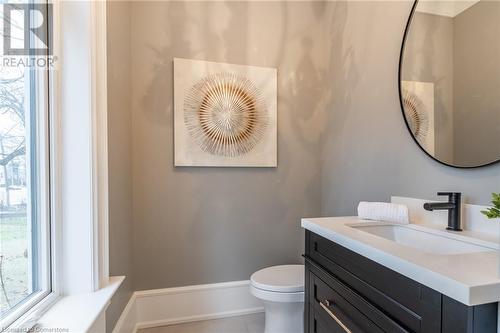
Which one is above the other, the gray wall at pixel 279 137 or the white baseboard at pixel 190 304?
the gray wall at pixel 279 137

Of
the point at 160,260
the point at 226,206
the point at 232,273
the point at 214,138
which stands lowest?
the point at 232,273

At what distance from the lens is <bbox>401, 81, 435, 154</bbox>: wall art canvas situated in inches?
48.2

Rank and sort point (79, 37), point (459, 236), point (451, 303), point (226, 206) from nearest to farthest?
1. point (451, 303)
2. point (459, 236)
3. point (79, 37)
4. point (226, 206)

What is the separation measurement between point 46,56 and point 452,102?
1741 mm

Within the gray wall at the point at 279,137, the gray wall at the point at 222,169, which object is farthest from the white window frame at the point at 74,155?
the gray wall at the point at 222,169

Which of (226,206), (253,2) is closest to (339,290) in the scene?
(226,206)

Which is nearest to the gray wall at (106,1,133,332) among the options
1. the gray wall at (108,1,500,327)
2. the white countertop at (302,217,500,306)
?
the gray wall at (108,1,500,327)

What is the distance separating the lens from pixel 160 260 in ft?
6.14

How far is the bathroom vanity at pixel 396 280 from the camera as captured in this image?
56 cm

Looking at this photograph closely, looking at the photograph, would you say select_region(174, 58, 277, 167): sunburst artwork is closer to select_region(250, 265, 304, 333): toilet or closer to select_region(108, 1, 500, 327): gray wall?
select_region(108, 1, 500, 327): gray wall

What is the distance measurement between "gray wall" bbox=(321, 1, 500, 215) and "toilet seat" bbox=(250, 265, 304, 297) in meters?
0.57

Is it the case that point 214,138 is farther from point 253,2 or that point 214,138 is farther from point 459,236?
point 459,236

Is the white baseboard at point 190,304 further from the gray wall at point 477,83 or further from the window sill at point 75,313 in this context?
the gray wall at point 477,83

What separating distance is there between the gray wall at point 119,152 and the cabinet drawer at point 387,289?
1.11 m
